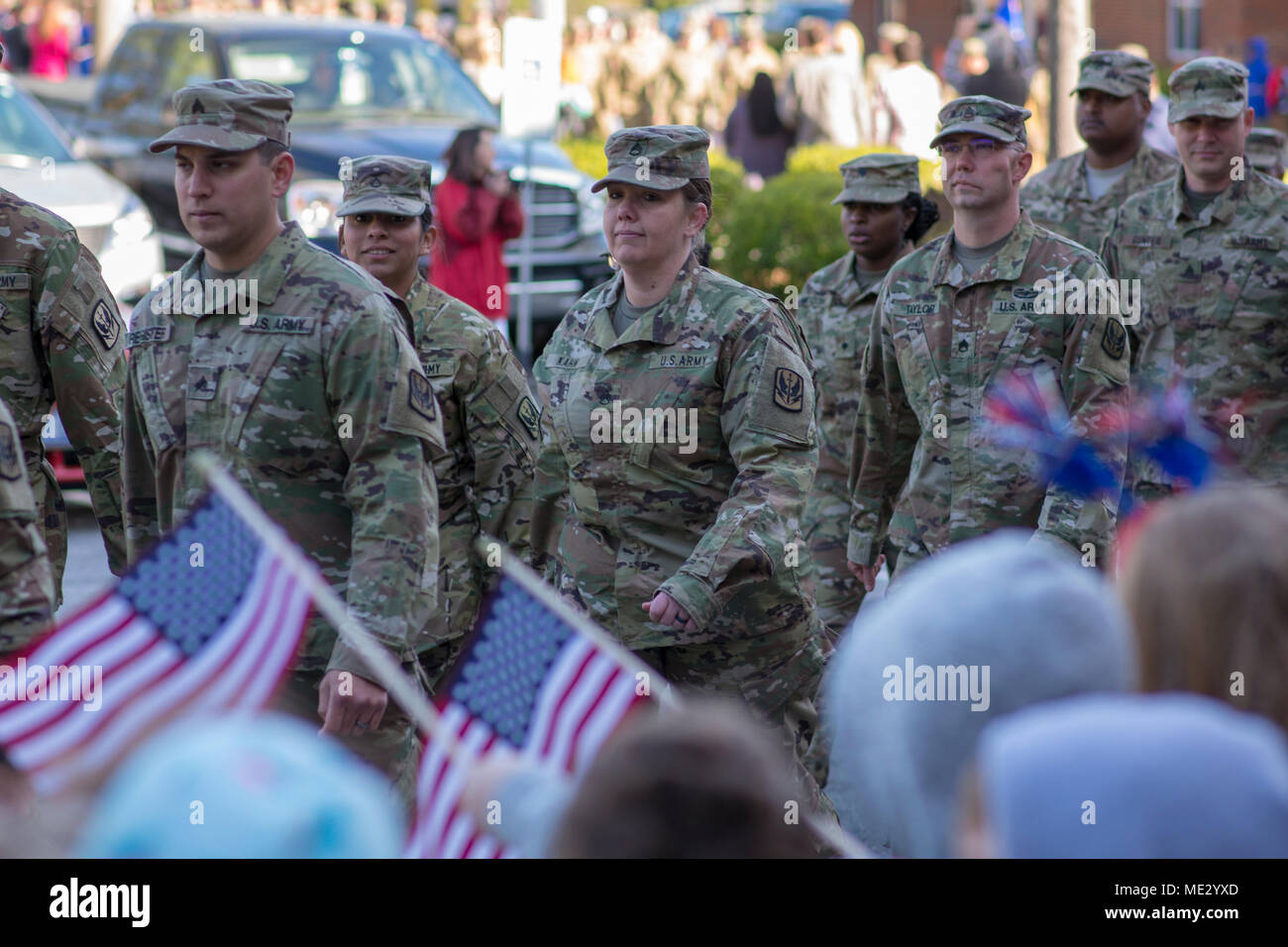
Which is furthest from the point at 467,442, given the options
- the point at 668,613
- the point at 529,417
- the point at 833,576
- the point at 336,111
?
the point at 336,111

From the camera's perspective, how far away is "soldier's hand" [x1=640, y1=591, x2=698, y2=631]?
5000 mm

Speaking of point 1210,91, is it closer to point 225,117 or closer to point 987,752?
point 225,117

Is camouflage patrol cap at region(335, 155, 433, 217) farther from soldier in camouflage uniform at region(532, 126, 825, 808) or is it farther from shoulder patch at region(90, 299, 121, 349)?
soldier in camouflage uniform at region(532, 126, 825, 808)

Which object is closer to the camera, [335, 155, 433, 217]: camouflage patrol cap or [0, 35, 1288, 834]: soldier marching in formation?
[0, 35, 1288, 834]: soldier marching in formation

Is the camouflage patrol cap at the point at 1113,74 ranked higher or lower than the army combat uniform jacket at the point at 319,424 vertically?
higher

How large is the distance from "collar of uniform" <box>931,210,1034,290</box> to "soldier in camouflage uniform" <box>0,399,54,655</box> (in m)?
3.34

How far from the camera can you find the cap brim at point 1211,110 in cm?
753

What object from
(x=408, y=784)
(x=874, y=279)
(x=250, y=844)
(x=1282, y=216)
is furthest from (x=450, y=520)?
(x=250, y=844)

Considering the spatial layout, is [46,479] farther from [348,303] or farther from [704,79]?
[704,79]

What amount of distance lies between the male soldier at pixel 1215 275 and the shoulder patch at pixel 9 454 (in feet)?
15.1

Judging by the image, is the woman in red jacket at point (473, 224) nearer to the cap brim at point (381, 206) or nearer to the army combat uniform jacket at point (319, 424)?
the cap brim at point (381, 206)

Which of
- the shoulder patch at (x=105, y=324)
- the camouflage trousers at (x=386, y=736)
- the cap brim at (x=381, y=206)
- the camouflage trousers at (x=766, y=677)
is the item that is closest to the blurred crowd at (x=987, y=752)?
the camouflage trousers at (x=386, y=736)

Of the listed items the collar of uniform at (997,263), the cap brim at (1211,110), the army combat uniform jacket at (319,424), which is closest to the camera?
the army combat uniform jacket at (319,424)

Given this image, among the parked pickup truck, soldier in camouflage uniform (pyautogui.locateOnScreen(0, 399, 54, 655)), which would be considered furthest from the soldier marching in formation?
the parked pickup truck
